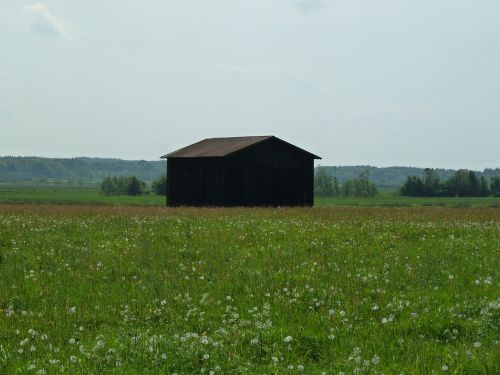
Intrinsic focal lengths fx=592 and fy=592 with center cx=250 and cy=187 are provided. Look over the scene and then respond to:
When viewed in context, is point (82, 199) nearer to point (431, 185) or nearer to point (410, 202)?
point (410, 202)

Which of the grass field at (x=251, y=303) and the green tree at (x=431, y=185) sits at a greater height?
the green tree at (x=431, y=185)

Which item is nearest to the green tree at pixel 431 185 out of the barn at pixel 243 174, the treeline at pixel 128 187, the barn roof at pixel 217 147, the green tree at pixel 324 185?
the green tree at pixel 324 185

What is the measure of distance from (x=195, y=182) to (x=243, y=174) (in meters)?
4.18

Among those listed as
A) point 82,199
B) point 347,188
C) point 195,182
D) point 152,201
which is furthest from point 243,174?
point 347,188

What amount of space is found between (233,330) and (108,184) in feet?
552

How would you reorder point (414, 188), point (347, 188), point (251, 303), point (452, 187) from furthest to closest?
1. point (347, 188)
2. point (414, 188)
3. point (452, 187)
4. point (251, 303)

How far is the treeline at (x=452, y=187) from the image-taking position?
165 meters

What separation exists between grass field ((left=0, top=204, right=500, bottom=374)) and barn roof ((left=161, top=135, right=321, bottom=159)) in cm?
2497

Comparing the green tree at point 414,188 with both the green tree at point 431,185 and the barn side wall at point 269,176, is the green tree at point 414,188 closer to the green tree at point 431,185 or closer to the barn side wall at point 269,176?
Answer: the green tree at point 431,185

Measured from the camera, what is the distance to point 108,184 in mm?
172750

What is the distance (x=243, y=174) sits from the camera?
45.7 m

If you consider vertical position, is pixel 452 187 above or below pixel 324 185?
below

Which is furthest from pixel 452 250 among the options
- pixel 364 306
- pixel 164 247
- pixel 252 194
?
pixel 252 194

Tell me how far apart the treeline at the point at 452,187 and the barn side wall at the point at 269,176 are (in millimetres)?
124080
